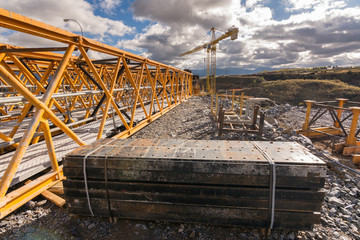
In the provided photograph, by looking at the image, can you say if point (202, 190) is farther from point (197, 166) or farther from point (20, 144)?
point (20, 144)

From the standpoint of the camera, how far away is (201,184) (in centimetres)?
231

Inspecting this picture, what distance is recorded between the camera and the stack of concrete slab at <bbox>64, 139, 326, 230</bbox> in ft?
7.05

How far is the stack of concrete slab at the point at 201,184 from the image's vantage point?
215 centimetres

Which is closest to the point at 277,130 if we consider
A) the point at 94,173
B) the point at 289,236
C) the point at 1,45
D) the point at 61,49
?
the point at 289,236

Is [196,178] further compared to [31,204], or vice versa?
[31,204]

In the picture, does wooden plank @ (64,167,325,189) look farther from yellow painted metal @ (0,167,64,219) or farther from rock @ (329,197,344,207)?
rock @ (329,197,344,207)

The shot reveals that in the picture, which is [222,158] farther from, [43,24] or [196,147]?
[43,24]

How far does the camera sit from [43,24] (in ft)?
8.86

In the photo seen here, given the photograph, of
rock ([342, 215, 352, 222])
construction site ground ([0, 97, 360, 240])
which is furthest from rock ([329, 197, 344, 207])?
rock ([342, 215, 352, 222])

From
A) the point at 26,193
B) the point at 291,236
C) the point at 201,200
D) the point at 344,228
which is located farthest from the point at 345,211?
the point at 26,193

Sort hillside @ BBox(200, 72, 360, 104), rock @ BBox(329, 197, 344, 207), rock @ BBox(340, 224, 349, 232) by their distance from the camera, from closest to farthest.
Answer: rock @ BBox(340, 224, 349, 232) → rock @ BBox(329, 197, 344, 207) → hillside @ BBox(200, 72, 360, 104)

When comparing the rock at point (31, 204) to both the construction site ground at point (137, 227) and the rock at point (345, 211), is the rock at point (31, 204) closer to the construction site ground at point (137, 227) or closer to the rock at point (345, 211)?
the construction site ground at point (137, 227)

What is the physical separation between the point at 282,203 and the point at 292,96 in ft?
106

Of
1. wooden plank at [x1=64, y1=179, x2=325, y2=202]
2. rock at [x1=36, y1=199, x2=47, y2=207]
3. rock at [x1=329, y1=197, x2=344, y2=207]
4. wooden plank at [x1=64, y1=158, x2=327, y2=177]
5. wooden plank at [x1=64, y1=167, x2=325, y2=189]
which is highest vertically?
wooden plank at [x1=64, y1=158, x2=327, y2=177]
